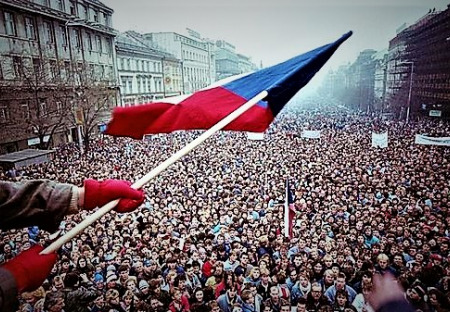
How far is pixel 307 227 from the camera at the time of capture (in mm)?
4637

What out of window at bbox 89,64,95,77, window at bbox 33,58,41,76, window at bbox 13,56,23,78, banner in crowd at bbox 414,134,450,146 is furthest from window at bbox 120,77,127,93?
banner in crowd at bbox 414,134,450,146

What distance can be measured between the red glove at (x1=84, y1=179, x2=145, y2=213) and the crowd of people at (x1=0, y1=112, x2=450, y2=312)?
0.56 meters

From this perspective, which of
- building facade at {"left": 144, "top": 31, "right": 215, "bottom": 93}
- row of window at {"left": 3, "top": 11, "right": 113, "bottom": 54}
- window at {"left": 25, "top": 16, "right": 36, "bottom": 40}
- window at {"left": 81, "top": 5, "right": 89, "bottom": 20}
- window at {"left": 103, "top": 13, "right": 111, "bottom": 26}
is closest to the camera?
row of window at {"left": 3, "top": 11, "right": 113, "bottom": 54}

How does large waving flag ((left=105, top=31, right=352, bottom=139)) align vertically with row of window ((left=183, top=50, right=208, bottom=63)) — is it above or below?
below

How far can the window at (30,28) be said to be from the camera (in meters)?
4.86

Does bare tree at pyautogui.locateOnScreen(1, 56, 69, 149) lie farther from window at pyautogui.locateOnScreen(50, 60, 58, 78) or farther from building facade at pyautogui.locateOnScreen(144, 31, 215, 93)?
building facade at pyautogui.locateOnScreen(144, 31, 215, 93)

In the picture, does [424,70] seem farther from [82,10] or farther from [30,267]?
[30,267]

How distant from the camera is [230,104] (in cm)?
186

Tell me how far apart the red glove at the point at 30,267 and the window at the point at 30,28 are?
4747 millimetres

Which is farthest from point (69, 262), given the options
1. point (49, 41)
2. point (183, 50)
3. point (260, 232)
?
point (183, 50)

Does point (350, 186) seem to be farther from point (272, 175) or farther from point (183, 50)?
point (183, 50)

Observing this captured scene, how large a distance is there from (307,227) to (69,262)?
277cm

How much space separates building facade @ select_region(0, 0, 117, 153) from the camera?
15.1 ft

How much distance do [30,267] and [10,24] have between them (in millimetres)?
4663
